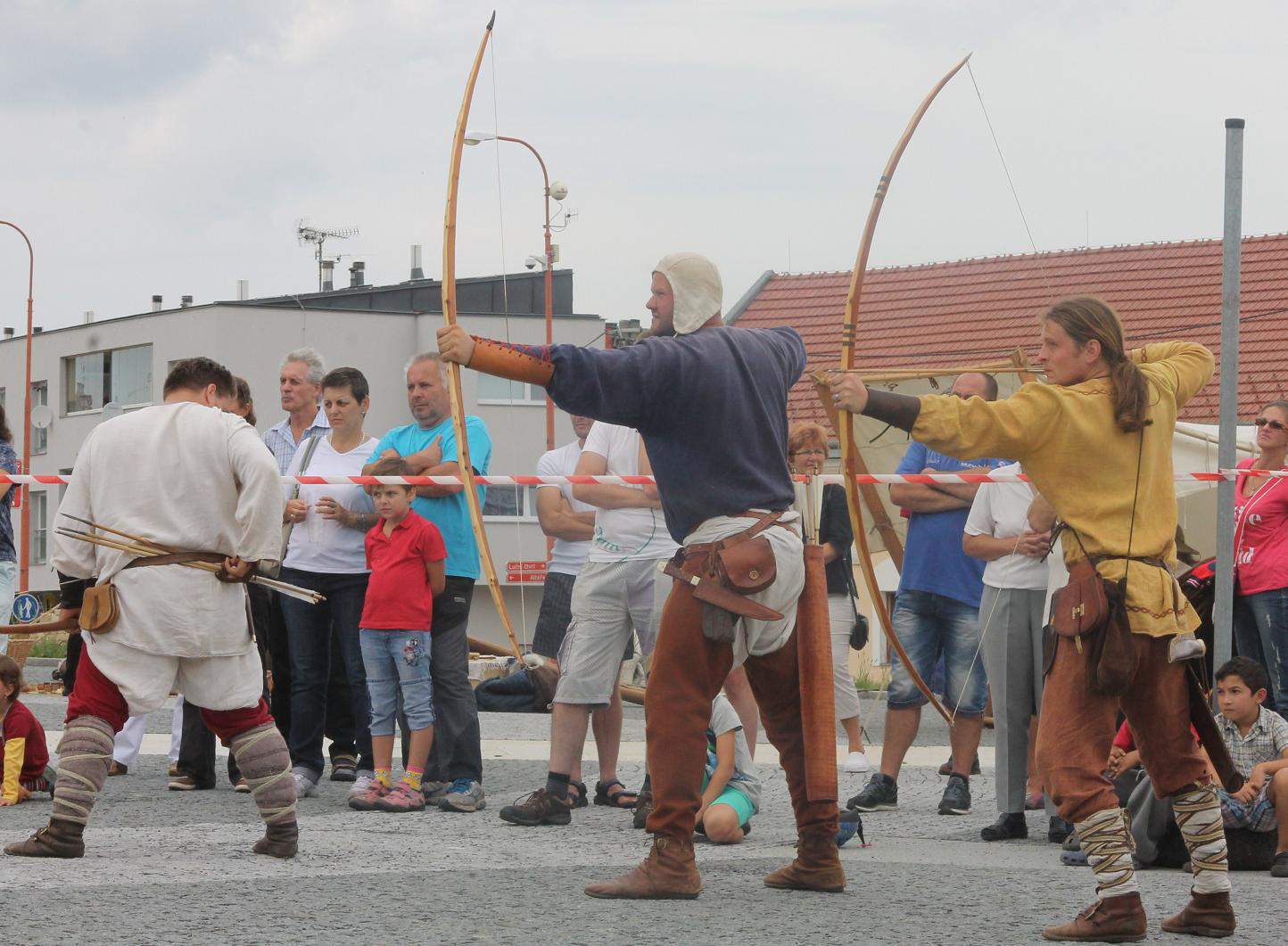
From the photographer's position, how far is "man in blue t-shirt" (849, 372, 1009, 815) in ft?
23.1

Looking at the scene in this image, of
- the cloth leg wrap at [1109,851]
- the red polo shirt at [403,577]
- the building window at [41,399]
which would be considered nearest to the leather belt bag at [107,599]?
the red polo shirt at [403,577]

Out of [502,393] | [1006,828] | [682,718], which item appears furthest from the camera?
[502,393]

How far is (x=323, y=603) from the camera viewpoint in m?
7.31

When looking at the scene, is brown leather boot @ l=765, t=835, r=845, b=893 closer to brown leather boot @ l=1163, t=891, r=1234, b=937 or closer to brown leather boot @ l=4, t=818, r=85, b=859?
brown leather boot @ l=1163, t=891, r=1234, b=937

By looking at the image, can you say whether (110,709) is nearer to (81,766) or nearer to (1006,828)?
(81,766)

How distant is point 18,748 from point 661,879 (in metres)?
3.34

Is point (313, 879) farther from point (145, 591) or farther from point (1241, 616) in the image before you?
point (1241, 616)

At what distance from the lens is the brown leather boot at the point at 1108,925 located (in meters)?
4.10

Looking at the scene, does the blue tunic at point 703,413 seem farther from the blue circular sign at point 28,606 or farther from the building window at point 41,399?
the building window at point 41,399

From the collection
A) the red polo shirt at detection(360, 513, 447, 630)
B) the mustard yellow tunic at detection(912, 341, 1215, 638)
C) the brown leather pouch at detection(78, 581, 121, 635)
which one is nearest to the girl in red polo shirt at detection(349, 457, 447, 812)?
the red polo shirt at detection(360, 513, 447, 630)

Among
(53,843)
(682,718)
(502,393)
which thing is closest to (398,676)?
(53,843)

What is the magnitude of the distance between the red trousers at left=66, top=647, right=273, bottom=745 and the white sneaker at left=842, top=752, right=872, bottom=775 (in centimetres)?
378

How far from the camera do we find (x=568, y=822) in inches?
256

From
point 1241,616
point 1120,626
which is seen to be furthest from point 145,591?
point 1241,616
